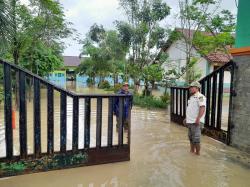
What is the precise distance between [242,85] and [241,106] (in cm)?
46

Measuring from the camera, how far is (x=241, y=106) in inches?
215

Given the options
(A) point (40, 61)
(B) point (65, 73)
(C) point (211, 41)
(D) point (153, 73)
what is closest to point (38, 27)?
(A) point (40, 61)

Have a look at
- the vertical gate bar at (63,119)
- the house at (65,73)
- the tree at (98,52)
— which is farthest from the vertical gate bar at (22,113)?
the house at (65,73)

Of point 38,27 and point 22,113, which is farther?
point 38,27

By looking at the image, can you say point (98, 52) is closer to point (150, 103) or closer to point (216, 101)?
point (150, 103)

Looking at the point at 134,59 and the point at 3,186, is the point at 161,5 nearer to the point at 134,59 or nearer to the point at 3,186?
the point at 134,59

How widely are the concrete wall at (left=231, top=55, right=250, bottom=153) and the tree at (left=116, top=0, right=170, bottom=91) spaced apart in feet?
30.0

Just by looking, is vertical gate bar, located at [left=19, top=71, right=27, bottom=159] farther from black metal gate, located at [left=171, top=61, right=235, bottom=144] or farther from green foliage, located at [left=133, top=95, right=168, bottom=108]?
green foliage, located at [left=133, top=95, right=168, bottom=108]

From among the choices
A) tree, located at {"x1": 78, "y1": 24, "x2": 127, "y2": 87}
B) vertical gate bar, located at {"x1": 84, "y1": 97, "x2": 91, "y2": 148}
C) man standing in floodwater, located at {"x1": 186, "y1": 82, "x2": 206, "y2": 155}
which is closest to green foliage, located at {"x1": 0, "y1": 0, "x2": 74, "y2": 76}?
vertical gate bar, located at {"x1": 84, "y1": 97, "x2": 91, "y2": 148}

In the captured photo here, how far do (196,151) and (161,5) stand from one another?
1080 centimetres

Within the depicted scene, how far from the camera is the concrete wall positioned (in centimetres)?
529

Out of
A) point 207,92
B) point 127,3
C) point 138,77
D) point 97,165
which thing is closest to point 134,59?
point 138,77

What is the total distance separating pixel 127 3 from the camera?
1469cm

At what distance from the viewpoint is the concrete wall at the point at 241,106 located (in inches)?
208
